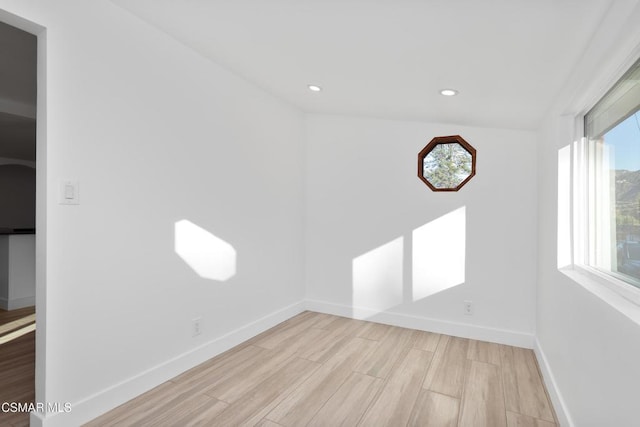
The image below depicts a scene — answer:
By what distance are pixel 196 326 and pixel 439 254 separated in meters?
2.34

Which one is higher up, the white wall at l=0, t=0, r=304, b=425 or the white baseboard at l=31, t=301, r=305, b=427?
the white wall at l=0, t=0, r=304, b=425

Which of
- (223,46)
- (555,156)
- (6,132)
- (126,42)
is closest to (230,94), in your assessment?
(223,46)

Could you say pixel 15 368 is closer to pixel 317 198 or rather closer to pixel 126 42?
pixel 126 42

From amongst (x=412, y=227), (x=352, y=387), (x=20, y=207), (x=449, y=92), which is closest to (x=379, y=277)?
(x=412, y=227)

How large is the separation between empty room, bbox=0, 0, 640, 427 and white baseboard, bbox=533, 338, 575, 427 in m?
0.03

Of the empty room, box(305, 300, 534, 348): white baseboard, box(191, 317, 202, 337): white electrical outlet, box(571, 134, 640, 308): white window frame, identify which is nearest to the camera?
the empty room

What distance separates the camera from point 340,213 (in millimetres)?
3998

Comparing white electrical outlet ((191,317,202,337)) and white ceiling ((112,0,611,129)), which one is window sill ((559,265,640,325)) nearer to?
white ceiling ((112,0,611,129))

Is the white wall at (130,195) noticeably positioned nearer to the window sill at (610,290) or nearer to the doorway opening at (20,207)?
the doorway opening at (20,207)

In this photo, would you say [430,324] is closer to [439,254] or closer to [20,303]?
[439,254]

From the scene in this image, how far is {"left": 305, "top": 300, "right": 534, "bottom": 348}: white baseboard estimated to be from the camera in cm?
316

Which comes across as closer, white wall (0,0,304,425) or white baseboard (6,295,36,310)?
white wall (0,0,304,425)

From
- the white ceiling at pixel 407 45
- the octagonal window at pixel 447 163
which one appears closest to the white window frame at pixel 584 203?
the white ceiling at pixel 407 45

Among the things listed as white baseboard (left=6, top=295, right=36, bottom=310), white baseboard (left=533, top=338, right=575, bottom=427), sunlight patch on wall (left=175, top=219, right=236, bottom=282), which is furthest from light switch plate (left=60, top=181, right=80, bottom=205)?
white baseboard (left=6, top=295, right=36, bottom=310)
